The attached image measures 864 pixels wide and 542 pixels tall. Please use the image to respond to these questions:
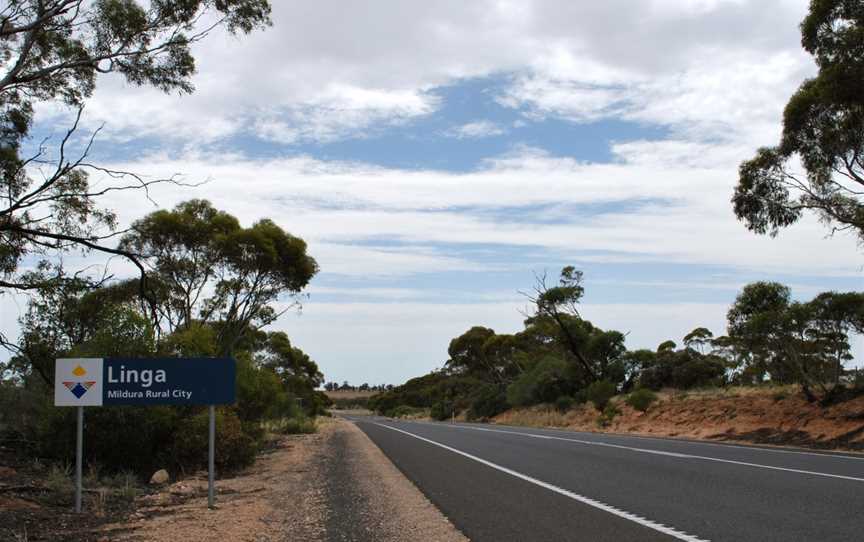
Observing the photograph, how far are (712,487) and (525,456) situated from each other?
21.1 ft

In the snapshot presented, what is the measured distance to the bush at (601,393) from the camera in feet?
137

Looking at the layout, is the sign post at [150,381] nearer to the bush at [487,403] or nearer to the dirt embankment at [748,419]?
the dirt embankment at [748,419]

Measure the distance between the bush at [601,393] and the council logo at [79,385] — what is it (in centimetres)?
3441

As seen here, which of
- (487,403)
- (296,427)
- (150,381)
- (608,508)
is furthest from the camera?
(487,403)

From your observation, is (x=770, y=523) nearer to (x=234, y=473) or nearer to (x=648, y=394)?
(x=234, y=473)

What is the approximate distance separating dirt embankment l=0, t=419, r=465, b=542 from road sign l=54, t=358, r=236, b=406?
148cm

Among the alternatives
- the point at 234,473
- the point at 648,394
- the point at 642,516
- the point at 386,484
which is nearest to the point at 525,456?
the point at 386,484

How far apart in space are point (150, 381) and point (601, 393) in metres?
34.6

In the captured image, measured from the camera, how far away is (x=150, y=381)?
1060cm

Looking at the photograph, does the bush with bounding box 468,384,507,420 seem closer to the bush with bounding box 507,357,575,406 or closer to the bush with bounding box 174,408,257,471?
the bush with bounding box 507,357,575,406

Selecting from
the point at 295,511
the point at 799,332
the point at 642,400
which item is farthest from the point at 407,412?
the point at 295,511

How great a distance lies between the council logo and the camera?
1034cm

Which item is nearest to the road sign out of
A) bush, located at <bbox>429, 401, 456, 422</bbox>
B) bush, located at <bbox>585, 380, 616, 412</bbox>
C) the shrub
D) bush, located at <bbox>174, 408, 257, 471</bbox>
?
bush, located at <bbox>174, 408, 257, 471</bbox>

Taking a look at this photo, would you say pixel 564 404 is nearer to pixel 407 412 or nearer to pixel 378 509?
pixel 378 509
